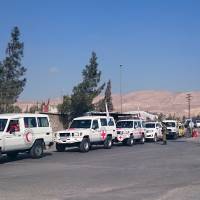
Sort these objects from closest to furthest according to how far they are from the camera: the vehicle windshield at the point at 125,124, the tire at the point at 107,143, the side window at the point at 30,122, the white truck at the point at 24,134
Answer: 1. the white truck at the point at 24,134
2. the side window at the point at 30,122
3. the tire at the point at 107,143
4. the vehicle windshield at the point at 125,124

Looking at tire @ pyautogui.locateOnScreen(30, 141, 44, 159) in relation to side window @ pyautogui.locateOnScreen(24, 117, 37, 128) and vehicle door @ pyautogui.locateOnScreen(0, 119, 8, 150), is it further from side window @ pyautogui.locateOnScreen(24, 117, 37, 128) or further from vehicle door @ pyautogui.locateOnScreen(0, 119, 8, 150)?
vehicle door @ pyautogui.locateOnScreen(0, 119, 8, 150)

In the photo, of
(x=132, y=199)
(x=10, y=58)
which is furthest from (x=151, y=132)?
(x=132, y=199)

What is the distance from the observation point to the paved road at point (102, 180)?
12766 mm

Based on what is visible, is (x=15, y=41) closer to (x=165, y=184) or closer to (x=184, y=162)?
(x=184, y=162)

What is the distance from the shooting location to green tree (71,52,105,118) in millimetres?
47438

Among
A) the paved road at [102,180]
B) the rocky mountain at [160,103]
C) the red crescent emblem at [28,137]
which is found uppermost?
the rocky mountain at [160,103]

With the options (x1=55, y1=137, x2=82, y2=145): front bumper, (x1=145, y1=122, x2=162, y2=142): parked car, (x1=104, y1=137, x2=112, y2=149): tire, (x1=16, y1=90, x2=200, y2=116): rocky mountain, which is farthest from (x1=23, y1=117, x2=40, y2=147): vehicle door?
(x1=16, y1=90, x2=200, y2=116): rocky mountain

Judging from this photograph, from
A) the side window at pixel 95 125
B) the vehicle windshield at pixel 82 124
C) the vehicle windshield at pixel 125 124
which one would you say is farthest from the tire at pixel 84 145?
the vehicle windshield at pixel 125 124

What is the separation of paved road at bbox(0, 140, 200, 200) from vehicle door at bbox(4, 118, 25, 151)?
1.01 m

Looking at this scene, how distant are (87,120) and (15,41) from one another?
1035 cm

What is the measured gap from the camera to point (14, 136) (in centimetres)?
2312

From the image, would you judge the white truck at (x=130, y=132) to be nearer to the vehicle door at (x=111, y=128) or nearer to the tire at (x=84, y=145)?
the vehicle door at (x=111, y=128)

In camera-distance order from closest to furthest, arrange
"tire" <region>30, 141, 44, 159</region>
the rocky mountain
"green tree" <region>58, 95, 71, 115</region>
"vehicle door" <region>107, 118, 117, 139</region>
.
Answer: "tire" <region>30, 141, 44, 159</region> < "vehicle door" <region>107, 118, 117, 139</region> < "green tree" <region>58, 95, 71, 115</region> < the rocky mountain

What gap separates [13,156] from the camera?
973 inches
